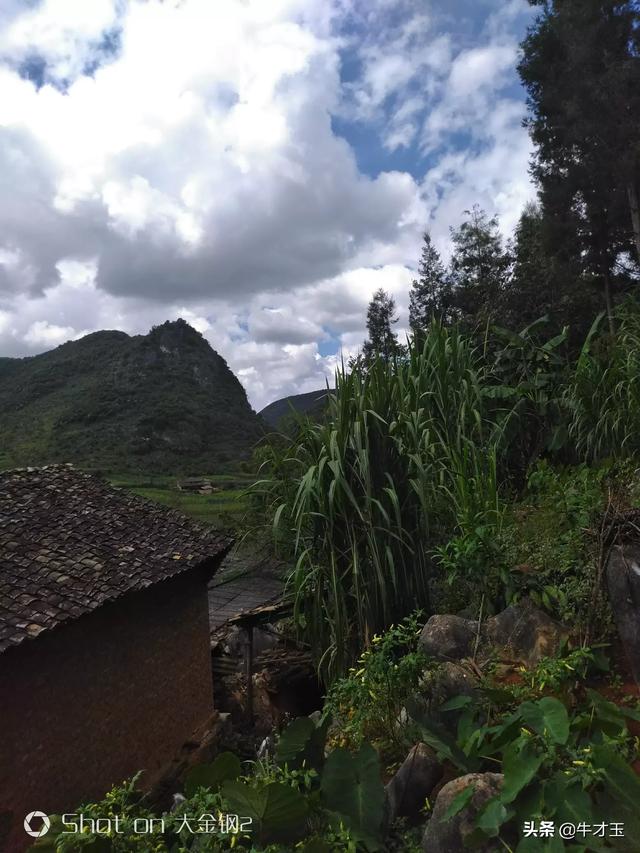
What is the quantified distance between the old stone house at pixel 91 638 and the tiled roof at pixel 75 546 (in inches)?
0.7

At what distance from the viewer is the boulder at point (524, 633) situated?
2930 mm

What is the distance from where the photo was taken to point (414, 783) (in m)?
2.28

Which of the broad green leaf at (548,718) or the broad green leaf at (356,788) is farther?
the broad green leaf at (356,788)

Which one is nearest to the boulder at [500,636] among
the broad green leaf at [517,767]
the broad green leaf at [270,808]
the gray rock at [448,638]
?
the gray rock at [448,638]

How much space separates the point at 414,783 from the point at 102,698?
→ 545 cm

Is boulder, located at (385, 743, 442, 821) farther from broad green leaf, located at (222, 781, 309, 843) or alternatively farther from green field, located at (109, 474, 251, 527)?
green field, located at (109, 474, 251, 527)

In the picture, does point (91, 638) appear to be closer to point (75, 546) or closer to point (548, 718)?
point (75, 546)

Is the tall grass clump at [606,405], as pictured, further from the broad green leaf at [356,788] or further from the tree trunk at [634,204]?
the tree trunk at [634,204]

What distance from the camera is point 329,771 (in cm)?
213

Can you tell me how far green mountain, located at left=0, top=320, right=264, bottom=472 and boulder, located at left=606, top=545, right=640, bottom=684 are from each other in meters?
31.1

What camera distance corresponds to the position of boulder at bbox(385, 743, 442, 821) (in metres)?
2.25

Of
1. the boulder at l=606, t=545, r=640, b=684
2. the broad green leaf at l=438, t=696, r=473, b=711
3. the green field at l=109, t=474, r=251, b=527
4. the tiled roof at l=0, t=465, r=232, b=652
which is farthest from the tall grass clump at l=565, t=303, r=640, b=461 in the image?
the green field at l=109, t=474, r=251, b=527

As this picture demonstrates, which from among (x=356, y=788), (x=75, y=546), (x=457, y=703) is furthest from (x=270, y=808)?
(x=75, y=546)

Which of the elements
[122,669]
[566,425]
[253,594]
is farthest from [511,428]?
[253,594]
